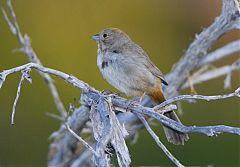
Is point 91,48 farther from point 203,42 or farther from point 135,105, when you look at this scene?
point 135,105

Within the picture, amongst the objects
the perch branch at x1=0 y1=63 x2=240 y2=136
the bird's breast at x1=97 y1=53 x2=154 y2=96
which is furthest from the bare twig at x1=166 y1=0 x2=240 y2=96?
the perch branch at x1=0 y1=63 x2=240 y2=136

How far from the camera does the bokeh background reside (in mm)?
8242

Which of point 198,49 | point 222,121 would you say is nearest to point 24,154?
point 222,121

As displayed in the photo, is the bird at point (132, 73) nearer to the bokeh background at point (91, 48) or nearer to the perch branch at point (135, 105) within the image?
the perch branch at point (135, 105)

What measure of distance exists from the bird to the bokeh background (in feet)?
9.25

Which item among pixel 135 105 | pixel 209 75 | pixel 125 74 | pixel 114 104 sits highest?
pixel 209 75

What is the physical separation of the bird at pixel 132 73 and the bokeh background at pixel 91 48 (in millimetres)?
2820

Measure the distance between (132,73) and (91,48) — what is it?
4299 mm

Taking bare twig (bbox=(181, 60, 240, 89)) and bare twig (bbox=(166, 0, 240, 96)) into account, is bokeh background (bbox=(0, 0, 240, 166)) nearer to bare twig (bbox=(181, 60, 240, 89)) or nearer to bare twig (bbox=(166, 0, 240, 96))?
bare twig (bbox=(181, 60, 240, 89))

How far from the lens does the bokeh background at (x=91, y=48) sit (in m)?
8.24

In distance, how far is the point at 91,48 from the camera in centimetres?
921

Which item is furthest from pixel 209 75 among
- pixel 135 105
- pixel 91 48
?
pixel 91 48

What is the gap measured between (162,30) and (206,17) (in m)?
0.68

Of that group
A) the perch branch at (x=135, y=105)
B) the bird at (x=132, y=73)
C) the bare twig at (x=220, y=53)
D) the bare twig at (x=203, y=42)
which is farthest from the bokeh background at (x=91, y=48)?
the perch branch at (x=135, y=105)
